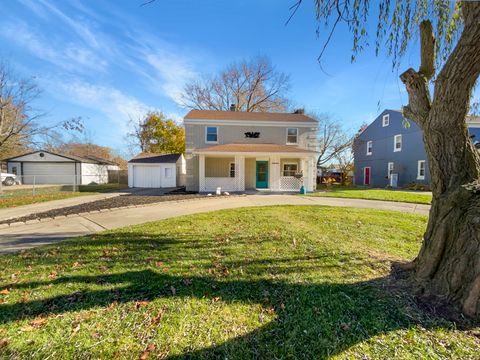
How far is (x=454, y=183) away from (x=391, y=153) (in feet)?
70.9

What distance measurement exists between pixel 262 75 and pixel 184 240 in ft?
89.8

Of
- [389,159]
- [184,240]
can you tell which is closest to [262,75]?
[389,159]

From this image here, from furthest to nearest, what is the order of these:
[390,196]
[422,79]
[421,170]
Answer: [421,170] → [390,196] → [422,79]

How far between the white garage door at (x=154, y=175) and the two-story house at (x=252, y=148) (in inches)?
157

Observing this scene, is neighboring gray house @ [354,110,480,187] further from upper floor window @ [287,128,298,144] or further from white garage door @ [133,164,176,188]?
white garage door @ [133,164,176,188]

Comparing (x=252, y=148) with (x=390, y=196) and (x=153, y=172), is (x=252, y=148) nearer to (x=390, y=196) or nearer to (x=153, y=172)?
(x=390, y=196)

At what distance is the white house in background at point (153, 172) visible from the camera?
61.9 feet

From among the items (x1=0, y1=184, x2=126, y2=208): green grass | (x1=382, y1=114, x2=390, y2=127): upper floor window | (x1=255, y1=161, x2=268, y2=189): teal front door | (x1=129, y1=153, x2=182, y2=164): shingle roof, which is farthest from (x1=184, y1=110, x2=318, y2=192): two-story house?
(x1=382, y1=114, x2=390, y2=127): upper floor window

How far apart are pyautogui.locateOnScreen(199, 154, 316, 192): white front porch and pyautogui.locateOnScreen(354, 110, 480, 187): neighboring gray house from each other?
26.4 feet

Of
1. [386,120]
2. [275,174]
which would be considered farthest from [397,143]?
[275,174]

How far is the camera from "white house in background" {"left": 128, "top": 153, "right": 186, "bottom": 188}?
61.9 feet

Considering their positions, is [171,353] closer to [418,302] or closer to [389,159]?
[418,302]

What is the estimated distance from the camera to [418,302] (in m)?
2.52

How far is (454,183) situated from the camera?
2.59m
